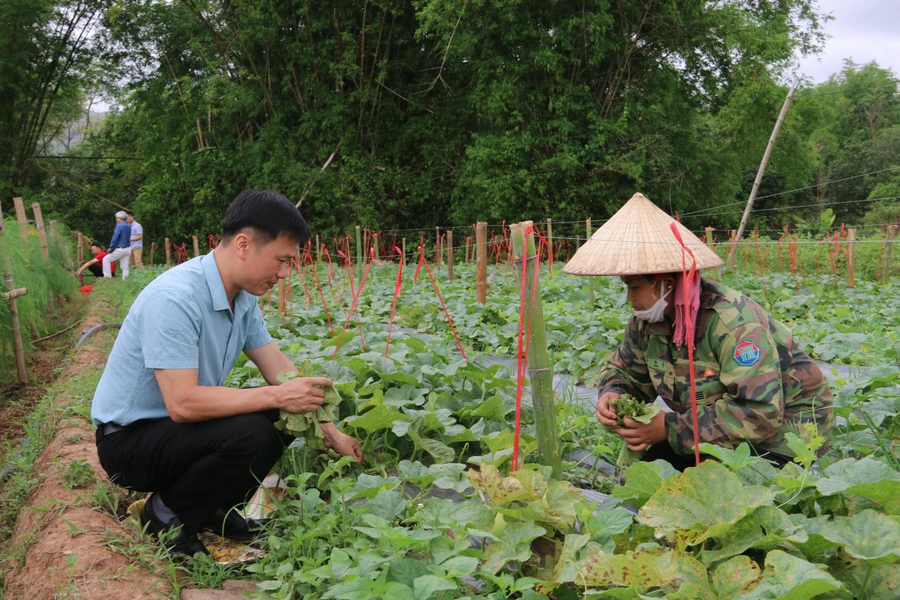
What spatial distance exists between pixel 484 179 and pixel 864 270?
27.4ft

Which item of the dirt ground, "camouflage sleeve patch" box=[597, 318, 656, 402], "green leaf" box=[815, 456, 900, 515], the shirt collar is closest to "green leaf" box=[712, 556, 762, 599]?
"green leaf" box=[815, 456, 900, 515]

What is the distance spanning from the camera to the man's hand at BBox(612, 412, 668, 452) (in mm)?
2475

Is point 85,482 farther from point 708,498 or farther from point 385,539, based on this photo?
point 708,498

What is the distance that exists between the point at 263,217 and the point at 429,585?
4.27 ft

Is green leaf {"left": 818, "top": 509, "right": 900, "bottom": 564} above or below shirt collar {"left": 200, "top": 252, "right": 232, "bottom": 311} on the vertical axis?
below

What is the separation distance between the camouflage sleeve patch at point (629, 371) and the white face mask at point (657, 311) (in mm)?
239

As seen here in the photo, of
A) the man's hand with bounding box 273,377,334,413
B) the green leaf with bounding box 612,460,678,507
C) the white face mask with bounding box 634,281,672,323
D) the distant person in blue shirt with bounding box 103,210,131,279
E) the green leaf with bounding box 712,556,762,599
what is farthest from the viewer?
the distant person in blue shirt with bounding box 103,210,131,279

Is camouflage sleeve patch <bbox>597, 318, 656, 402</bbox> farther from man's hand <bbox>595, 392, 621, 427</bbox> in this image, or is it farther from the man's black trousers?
the man's black trousers

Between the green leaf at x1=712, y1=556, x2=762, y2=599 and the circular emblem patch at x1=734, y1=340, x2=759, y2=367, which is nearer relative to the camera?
the green leaf at x1=712, y1=556, x2=762, y2=599

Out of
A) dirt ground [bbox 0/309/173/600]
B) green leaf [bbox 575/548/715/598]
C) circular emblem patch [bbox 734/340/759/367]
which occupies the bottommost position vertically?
dirt ground [bbox 0/309/173/600]

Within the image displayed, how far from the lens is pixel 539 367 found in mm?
2410

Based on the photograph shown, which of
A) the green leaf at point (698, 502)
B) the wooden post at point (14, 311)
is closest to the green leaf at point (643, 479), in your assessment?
the green leaf at point (698, 502)

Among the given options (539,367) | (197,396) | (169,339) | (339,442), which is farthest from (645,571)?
(169,339)

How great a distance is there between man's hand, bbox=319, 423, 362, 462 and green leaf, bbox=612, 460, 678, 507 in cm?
102
